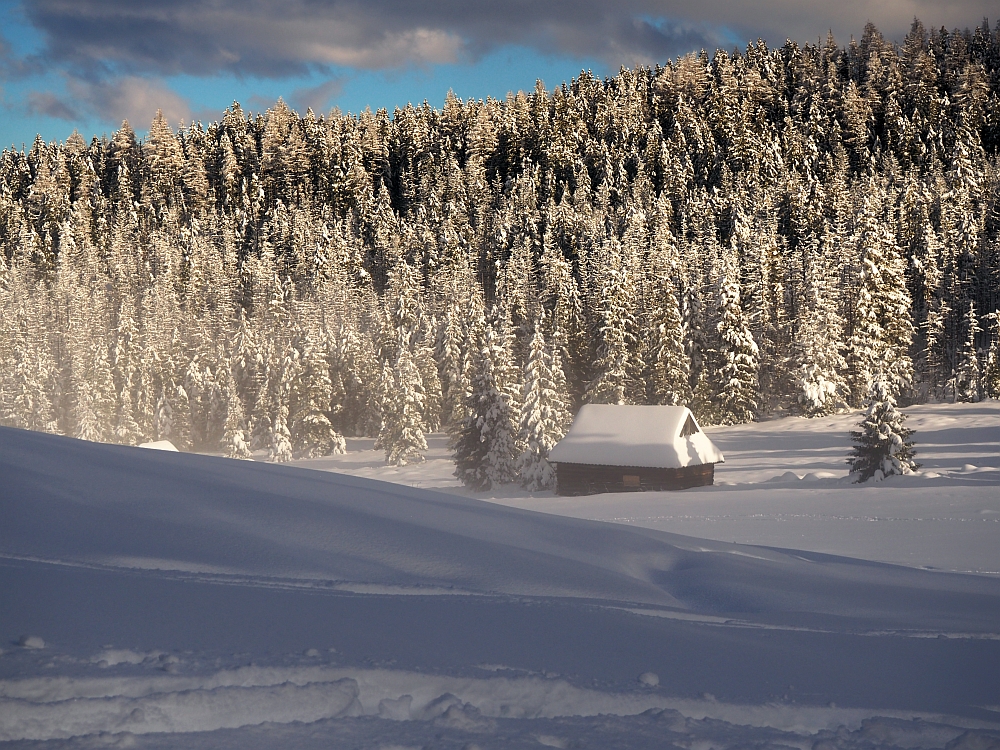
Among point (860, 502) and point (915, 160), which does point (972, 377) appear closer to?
point (860, 502)

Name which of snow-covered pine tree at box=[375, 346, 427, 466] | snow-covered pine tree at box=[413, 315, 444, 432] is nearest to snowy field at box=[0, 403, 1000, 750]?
snow-covered pine tree at box=[375, 346, 427, 466]

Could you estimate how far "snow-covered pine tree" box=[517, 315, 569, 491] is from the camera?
4044 cm

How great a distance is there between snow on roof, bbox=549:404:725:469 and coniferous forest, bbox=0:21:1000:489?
3062 millimetres

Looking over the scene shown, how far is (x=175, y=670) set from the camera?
405cm

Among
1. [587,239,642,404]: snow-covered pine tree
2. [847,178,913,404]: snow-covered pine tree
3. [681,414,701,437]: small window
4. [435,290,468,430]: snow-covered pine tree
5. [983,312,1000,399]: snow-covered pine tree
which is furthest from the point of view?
[435,290,468,430]: snow-covered pine tree

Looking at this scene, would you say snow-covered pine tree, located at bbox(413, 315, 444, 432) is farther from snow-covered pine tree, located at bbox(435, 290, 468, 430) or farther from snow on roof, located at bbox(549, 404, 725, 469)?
snow on roof, located at bbox(549, 404, 725, 469)

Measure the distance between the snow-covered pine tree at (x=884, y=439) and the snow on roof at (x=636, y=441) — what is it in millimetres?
7771

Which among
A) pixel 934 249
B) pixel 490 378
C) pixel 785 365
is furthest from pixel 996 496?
pixel 934 249

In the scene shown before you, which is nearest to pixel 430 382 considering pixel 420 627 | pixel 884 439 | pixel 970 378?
pixel 884 439

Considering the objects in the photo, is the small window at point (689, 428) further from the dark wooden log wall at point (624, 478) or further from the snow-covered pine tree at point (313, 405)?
the snow-covered pine tree at point (313, 405)

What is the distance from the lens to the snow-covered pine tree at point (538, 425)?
Result: 133 feet

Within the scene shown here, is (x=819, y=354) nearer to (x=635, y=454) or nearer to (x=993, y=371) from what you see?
(x=993, y=371)

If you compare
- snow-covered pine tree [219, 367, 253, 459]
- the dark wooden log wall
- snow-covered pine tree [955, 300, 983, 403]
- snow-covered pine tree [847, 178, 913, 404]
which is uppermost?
snow-covered pine tree [847, 178, 913, 404]

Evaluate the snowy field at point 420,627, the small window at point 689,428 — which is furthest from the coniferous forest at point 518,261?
the snowy field at point 420,627
